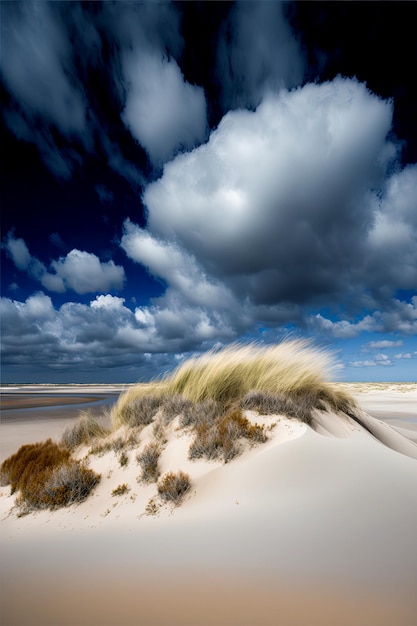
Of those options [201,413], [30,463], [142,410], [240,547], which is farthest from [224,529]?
[30,463]

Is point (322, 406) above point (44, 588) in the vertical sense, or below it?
above

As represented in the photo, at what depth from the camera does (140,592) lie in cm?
260

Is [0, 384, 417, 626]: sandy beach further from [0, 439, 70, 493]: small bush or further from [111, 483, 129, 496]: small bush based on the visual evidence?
[0, 439, 70, 493]: small bush

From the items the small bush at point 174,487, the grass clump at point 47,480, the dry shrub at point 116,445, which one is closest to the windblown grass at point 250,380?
the dry shrub at point 116,445

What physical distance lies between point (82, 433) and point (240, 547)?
211 inches

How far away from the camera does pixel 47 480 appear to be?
4.87 metres

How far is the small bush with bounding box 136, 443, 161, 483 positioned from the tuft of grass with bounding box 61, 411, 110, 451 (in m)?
2.18

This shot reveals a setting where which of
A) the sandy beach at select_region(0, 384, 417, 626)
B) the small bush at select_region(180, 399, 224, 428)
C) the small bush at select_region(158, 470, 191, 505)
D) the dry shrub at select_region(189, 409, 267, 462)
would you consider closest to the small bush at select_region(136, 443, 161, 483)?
the sandy beach at select_region(0, 384, 417, 626)

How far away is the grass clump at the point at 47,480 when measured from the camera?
4.62m

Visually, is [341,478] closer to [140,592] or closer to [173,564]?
[173,564]

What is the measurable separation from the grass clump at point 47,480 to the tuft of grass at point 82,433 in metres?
0.77

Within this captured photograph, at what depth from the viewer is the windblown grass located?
698 centimetres

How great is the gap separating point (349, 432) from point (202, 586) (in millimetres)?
4755

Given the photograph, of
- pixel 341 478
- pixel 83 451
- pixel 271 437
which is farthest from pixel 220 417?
pixel 83 451
